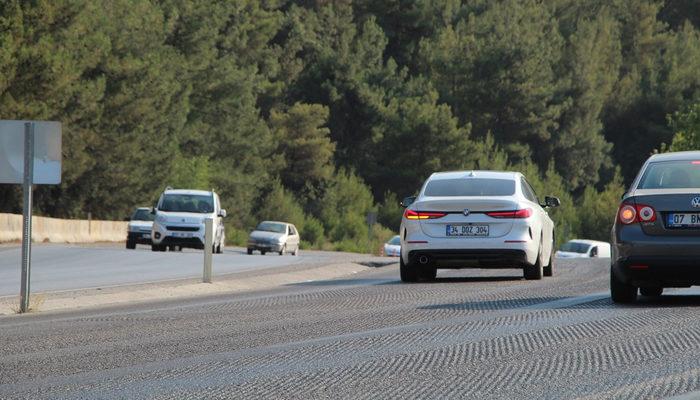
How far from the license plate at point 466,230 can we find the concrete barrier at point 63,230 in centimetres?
2819

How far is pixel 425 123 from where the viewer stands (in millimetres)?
103062

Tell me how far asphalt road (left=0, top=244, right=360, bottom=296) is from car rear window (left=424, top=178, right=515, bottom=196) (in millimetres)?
4884

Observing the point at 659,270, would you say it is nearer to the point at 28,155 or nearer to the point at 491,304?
the point at 491,304

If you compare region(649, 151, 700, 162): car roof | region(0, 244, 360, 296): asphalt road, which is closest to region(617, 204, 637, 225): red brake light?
region(649, 151, 700, 162): car roof

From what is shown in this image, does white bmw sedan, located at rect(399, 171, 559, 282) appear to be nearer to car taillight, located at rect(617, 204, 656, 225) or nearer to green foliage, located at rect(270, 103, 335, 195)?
car taillight, located at rect(617, 204, 656, 225)

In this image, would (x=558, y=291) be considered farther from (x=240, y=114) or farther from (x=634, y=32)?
(x=634, y=32)

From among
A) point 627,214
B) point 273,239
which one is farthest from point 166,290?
point 273,239

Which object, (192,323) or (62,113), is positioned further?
(62,113)

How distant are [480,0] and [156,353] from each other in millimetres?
115218

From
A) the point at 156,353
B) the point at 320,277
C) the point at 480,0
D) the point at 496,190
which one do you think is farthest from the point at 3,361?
the point at 480,0

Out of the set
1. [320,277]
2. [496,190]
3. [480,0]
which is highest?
[480,0]

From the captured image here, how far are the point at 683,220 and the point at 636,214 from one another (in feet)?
1.55

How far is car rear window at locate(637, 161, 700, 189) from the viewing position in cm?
1633

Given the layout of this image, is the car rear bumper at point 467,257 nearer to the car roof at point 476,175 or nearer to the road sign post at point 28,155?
the car roof at point 476,175
